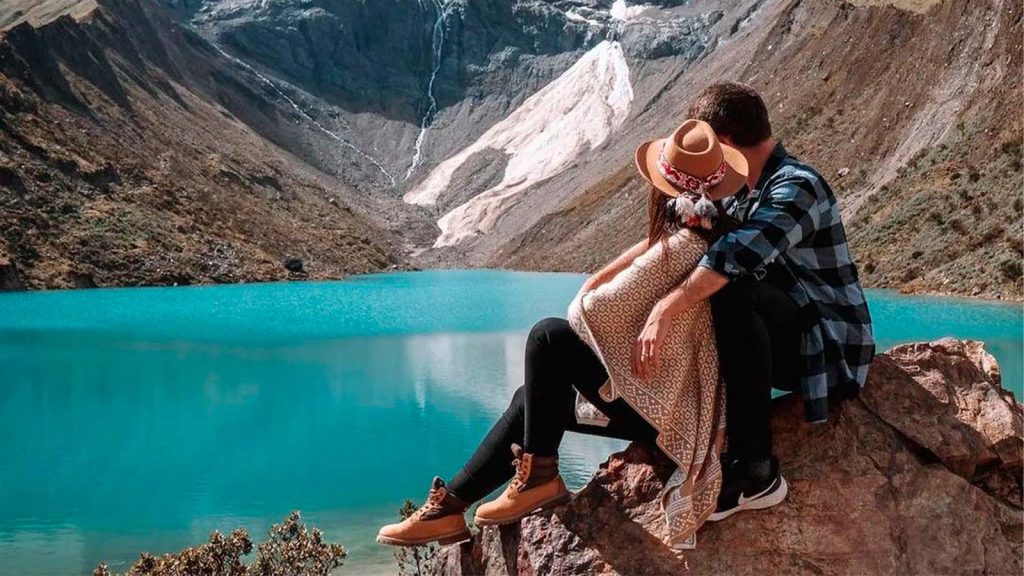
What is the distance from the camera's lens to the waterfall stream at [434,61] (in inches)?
6117

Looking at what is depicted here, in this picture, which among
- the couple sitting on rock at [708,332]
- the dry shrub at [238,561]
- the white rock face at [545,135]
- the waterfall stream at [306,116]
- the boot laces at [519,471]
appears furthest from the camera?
the waterfall stream at [306,116]

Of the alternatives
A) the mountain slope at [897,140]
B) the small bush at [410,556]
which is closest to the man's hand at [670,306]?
the small bush at [410,556]

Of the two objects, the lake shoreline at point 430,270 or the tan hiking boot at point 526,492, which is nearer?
the tan hiking boot at point 526,492

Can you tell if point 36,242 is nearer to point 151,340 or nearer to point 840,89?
point 151,340

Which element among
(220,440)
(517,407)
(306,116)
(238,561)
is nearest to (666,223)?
(517,407)

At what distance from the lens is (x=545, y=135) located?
132 metres

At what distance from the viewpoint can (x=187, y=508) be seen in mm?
12531

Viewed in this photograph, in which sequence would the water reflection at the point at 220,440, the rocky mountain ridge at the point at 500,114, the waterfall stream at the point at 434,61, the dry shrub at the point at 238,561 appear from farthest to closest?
the waterfall stream at the point at 434,61
the rocky mountain ridge at the point at 500,114
the water reflection at the point at 220,440
the dry shrub at the point at 238,561

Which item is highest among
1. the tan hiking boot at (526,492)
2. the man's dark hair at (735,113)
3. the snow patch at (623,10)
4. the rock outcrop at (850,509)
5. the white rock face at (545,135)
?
the snow patch at (623,10)

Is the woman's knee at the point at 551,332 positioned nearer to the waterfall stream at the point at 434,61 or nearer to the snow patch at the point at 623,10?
the waterfall stream at the point at 434,61

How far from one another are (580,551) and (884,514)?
1.43 meters

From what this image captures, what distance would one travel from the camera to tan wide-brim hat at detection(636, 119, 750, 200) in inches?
168

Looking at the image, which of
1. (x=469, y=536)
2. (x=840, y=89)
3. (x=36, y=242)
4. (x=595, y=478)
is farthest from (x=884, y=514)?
(x=840, y=89)

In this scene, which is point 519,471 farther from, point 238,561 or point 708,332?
point 238,561
